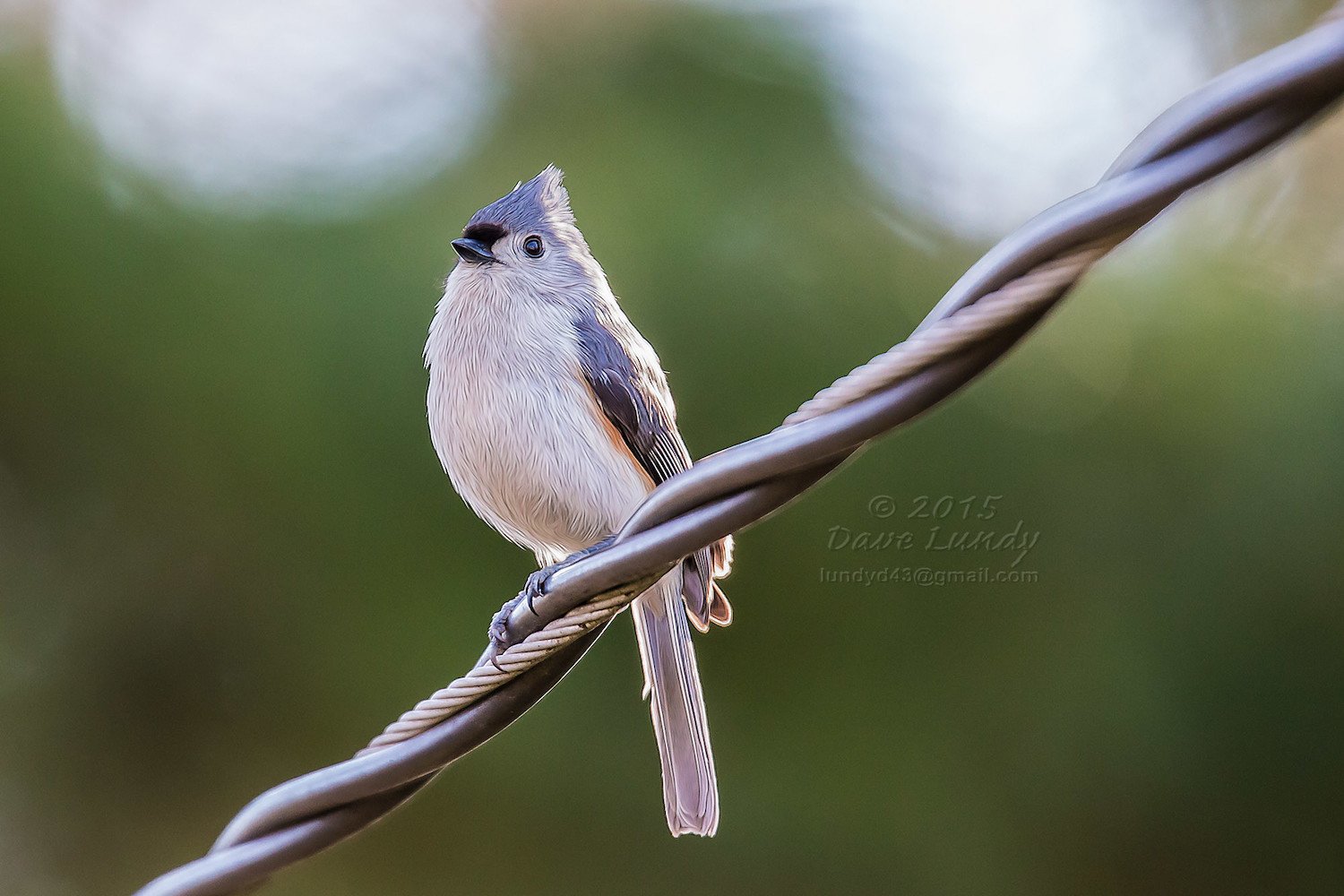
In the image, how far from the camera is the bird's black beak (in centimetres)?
214

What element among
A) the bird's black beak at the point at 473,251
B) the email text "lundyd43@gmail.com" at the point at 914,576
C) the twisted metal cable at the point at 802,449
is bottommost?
the twisted metal cable at the point at 802,449

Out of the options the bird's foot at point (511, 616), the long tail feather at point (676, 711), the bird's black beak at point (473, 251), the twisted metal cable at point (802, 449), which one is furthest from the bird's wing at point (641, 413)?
the twisted metal cable at point (802, 449)

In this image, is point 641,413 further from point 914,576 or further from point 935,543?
point 914,576

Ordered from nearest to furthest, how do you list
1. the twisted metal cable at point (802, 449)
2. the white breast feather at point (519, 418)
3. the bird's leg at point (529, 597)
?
1. the twisted metal cable at point (802, 449)
2. the bird's leg at point (529, 597)
3. the white breast feather at point (519, 418)

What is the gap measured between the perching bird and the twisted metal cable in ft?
2.38

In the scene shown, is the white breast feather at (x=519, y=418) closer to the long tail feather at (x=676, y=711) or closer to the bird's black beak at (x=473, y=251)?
the bird's black beak at (x=473, y=251)

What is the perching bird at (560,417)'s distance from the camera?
208cm

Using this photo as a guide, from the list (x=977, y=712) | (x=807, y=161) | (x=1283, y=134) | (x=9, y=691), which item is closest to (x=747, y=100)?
(x=807, y=161)

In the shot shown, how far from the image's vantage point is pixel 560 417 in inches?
83.2

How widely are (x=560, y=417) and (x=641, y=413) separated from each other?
20 cm

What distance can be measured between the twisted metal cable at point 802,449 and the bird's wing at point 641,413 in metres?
0.76

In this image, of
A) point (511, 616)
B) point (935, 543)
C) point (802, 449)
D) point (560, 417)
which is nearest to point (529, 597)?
point (511, 616)

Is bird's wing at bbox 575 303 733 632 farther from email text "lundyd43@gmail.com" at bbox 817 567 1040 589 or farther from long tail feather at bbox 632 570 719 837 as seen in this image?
email text "lundyd43@gmail.com" at bbox 817 567 1040 589

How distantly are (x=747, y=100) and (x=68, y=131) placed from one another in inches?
108
